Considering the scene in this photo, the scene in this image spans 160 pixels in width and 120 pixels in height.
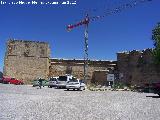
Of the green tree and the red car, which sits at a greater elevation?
the green tree

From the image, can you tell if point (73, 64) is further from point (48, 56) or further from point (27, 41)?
point (27, 41)

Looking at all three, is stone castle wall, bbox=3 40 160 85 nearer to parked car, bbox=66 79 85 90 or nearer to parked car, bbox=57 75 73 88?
parked car, bbox=57 75 73 88

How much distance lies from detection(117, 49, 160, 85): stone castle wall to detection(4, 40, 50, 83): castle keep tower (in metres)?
14.5

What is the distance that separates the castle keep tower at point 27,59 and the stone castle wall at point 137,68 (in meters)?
14.5

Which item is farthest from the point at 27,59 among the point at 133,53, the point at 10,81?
the point at 133,53

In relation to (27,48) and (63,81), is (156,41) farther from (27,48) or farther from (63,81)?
(27,48)

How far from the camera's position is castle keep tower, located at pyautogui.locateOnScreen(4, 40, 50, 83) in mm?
70562

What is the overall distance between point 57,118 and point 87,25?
239 ft

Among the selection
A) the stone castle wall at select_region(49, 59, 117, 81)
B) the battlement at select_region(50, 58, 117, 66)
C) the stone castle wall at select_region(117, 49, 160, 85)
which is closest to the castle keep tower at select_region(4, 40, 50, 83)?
the stone castle wall at select_region(49, 59, 117, 81)

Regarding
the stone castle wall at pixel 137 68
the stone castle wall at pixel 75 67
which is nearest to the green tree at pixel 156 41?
the stone castle wall at pixel 137 68

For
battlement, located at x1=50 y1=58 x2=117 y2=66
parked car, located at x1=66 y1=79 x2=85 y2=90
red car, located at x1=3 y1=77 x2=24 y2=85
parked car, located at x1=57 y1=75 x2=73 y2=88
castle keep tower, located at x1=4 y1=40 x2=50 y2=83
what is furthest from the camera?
battlement, located at x1=50 y1=58 x2=117 y2=66

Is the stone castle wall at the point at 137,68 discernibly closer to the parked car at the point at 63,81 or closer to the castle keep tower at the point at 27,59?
the castle keep tower at the point at 27,59

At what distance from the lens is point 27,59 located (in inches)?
2825

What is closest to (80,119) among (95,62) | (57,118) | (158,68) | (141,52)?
(57,118)
